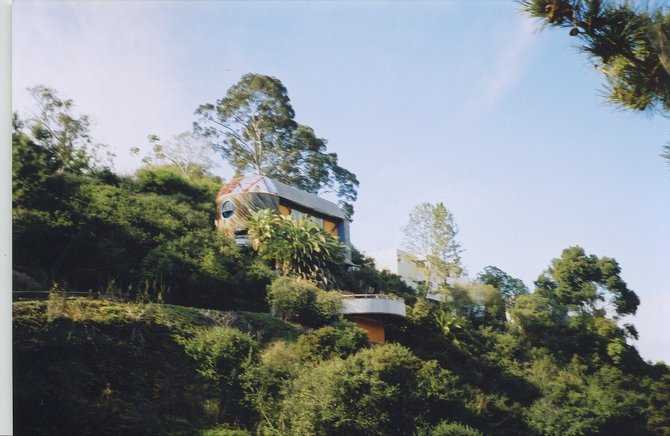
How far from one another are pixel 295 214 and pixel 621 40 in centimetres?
2249

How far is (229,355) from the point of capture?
14.5m

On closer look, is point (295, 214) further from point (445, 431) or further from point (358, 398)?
point (358, 398)

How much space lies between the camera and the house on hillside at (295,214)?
908 inches

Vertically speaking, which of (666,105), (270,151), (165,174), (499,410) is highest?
(270,151)

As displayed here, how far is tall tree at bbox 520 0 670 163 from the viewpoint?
8.04 meters

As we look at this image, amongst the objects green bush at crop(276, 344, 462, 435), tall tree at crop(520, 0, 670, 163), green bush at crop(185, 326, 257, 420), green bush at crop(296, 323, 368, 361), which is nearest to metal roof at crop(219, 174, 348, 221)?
green bush at crop(296, 323, 368, 361)

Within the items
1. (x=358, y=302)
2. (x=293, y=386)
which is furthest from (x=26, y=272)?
(x=358, y=302)

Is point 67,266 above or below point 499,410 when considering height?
above

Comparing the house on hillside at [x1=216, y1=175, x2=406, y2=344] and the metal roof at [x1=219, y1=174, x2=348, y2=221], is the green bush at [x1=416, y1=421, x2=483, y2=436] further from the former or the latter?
the metal roof at [x1=219, y1=174, x2=348, y2=221]

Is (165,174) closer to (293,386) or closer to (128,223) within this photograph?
(128,223)

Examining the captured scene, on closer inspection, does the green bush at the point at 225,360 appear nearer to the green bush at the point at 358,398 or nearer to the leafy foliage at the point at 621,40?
the green bush at the point at 358,398

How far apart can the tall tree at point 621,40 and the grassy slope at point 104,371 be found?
932cm

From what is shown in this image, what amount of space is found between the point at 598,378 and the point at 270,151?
2499cm

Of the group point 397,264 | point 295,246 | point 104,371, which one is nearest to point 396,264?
point 397,264
